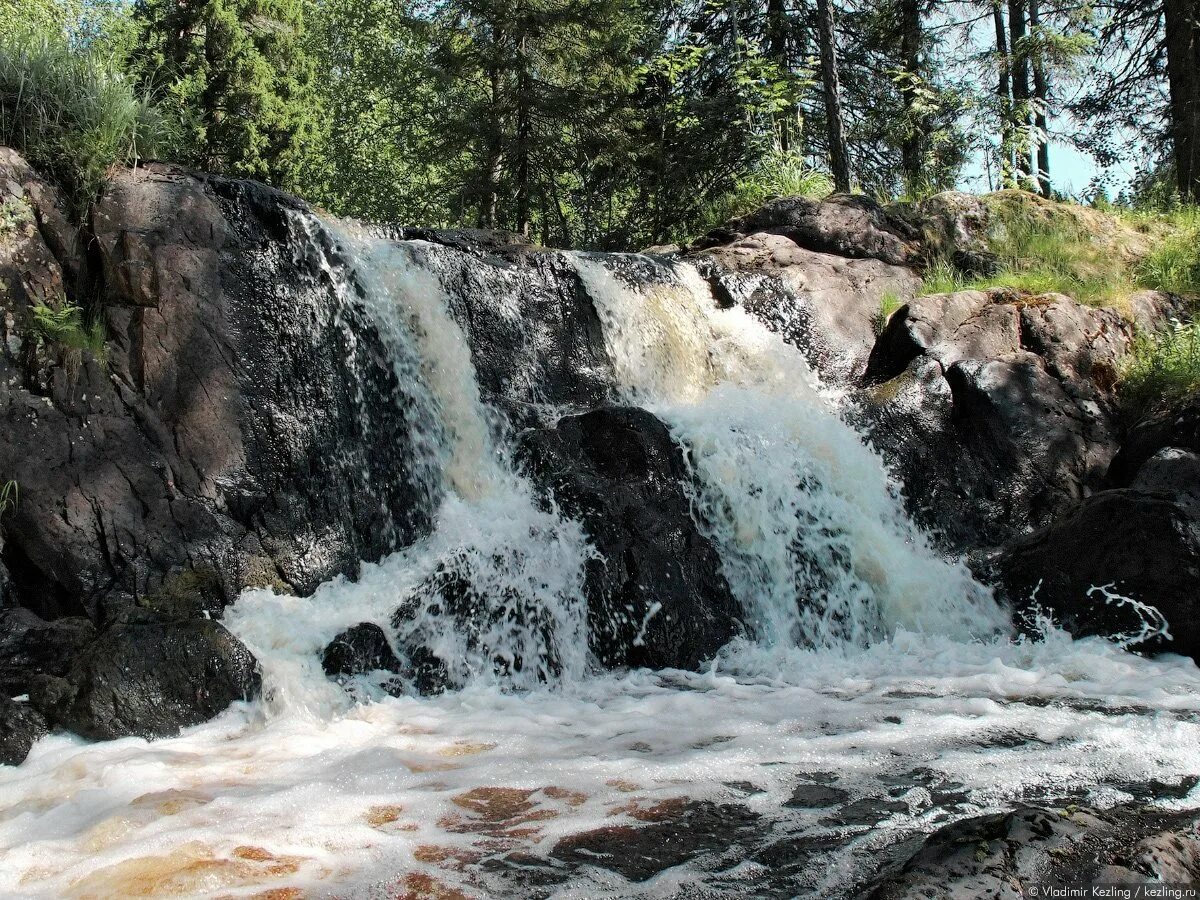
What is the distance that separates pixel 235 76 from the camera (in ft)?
53.5

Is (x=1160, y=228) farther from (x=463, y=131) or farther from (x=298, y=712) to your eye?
(x=298, y=712)

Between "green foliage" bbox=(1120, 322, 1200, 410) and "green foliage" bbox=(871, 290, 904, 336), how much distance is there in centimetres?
216

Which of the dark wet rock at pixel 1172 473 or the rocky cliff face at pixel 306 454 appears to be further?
the dark wet rock at pixel 1172 473

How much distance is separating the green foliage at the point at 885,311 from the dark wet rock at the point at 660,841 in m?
7.31

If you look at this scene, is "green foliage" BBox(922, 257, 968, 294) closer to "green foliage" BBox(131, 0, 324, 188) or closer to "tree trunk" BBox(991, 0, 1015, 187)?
"tree trunk" BBox(991, 0, 1015, 187)

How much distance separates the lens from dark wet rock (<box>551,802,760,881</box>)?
3236mm

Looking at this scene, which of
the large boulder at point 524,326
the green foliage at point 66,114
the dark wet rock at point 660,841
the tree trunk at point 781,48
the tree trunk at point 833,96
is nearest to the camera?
the dark wet rock at point 660,841

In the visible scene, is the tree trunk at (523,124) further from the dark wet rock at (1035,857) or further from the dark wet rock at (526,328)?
the dark wet rock at (1035,857)

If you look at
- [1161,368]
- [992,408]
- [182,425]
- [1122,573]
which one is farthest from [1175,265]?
[182,425]

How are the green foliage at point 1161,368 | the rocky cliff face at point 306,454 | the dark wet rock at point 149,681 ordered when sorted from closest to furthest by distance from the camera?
1. the dark wet rock at point 149,681
2. the rocky cliff face at point 306,454
3. the green foliage at point 1161,368

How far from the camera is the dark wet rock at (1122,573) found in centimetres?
646

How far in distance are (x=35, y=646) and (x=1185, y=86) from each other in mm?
13776

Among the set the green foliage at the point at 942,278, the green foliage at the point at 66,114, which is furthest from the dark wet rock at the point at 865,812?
the green foliage at the point at 942,278

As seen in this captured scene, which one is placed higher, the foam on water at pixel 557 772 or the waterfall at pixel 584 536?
the waterfall at pixel 584 536
